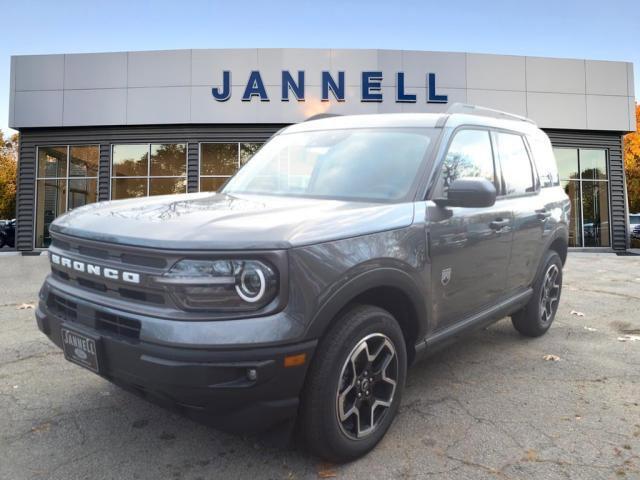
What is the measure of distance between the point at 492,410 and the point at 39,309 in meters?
2.70

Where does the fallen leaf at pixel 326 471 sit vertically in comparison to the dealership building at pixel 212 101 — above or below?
below

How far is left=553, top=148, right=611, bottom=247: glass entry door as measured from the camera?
17.8 metres

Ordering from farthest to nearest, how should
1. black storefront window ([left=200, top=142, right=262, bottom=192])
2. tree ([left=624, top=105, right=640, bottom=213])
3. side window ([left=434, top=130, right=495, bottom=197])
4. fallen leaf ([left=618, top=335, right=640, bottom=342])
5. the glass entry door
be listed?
tree ([left=624, top=105, right=640, bottom=213])
the glass entry door
black storefront window ([left=200, top=142, right=262, bottom=192])
fallen leaf ([left=618, top=335, right=640, bottom=342])
side window ([left=434, top=130, right=495, bottom=197])

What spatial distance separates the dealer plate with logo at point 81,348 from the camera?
7.32 ft

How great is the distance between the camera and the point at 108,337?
2168 millimetres

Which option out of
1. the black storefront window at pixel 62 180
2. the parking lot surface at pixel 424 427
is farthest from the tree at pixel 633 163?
the parking lot surface at pixel 424 427

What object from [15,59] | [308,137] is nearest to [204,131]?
[15,59]

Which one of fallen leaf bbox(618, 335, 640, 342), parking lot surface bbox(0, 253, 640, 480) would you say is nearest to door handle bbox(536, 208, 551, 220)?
parking lot surface bbox(0, 253, 640, 480)

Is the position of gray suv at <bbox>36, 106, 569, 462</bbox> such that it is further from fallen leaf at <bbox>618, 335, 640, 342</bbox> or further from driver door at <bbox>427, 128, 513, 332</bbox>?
fallen leaf at <bbox>618, 335, 640, 342</bbox>

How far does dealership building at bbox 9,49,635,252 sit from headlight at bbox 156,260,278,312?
1435cm

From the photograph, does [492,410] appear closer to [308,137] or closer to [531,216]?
[531,216]

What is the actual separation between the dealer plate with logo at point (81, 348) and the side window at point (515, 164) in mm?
2997

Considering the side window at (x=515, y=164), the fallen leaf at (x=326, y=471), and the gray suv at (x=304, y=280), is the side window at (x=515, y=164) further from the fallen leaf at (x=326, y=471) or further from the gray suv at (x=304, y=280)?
the fallen leaf at (x=326, y=471)

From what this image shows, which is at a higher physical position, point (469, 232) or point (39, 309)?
point (469, 232)
